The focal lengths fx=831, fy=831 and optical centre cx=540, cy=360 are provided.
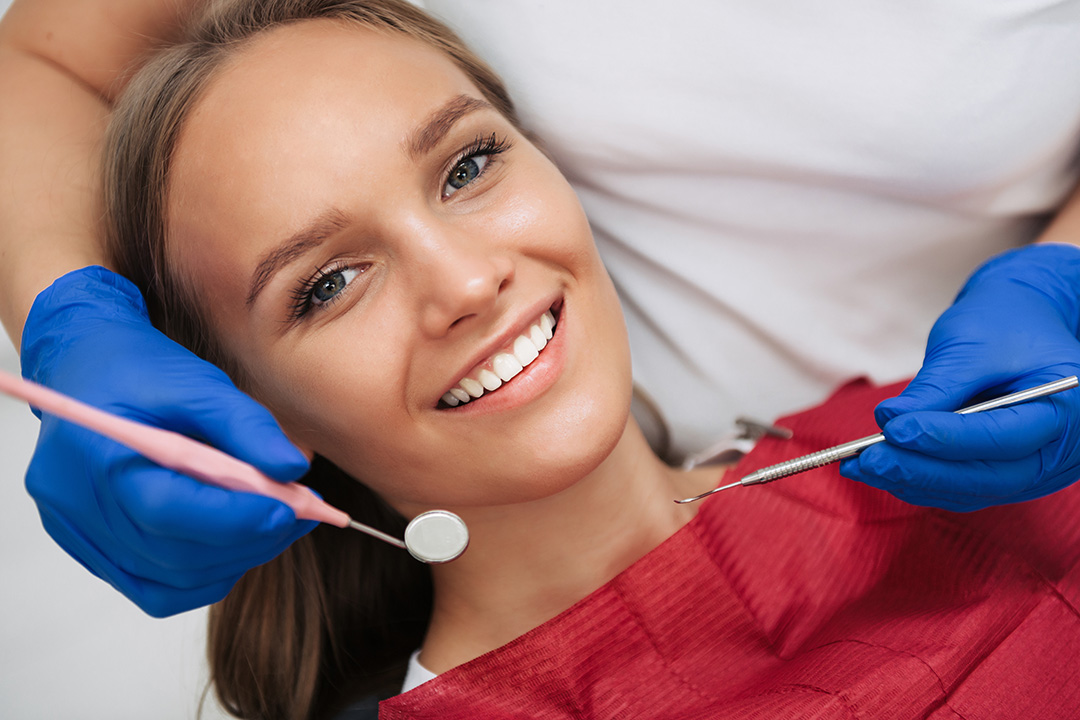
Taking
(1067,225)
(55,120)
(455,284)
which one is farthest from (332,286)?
(1067,225)

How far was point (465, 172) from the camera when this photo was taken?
3.77 ft

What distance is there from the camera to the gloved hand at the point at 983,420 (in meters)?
0.96

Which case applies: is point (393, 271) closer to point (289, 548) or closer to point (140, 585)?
point (140, 585)

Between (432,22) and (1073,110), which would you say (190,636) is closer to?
(432,22)

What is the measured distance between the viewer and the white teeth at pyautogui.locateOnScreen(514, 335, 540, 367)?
106 cm

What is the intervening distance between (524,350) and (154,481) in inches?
17.8

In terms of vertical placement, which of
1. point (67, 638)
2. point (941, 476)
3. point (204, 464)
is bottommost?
point (67, 638)

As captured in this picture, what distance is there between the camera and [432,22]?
1334 mm

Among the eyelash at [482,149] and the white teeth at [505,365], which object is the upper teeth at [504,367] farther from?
the eyelash at [482,149]

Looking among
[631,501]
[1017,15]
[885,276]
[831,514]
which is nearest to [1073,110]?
[1017,15]

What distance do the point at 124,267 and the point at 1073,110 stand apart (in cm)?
151

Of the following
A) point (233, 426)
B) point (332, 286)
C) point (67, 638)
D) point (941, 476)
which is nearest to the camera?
point (233, 426)

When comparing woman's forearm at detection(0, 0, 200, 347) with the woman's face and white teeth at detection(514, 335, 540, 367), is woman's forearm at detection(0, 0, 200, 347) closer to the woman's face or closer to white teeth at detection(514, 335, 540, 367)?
the woman's face

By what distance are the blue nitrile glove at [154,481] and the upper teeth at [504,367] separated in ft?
Answer: 0.81
